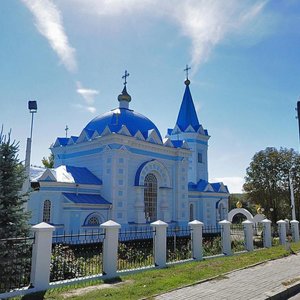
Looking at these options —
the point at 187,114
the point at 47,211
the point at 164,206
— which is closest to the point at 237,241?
the point at 164,206

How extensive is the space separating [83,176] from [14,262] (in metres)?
11.5

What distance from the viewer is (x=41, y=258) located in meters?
6.83

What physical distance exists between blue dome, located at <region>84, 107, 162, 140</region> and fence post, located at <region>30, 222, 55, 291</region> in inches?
511

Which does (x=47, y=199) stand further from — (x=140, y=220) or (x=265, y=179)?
(x=265, y=179)

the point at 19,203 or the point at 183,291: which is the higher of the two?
the point at 19,203

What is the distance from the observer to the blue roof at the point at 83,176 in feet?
58.6

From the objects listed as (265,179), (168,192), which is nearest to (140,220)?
(168,192)

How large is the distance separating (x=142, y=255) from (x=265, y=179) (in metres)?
25.5

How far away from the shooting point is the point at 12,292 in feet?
20.6

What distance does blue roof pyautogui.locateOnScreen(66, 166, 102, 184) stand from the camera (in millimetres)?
17872

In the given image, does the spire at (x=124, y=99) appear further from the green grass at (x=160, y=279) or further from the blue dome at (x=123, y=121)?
the green grass at (x=160, y=279)

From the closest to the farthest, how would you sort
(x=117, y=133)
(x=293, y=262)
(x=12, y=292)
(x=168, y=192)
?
1. (x=12, y=292)
2. (x=293, y=262)
3. (x=117, y=133)
4. (x=168, y=192)

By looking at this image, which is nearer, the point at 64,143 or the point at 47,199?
the point at 47,199

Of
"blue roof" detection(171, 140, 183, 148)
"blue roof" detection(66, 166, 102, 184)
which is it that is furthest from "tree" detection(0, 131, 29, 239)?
"blue roof" detection(171, 140, 183, 148)
